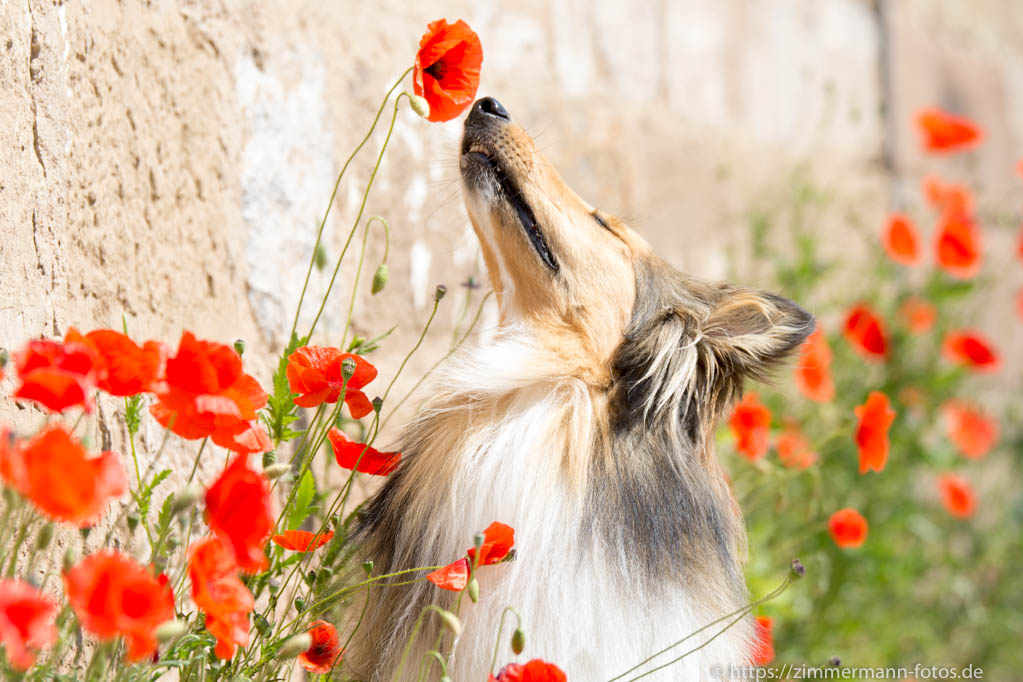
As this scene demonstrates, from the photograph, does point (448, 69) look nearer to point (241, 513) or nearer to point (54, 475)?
point (241, 513)

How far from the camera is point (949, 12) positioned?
6.27m

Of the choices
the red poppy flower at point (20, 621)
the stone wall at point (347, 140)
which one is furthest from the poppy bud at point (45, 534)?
the stone wall at point (347, 140)

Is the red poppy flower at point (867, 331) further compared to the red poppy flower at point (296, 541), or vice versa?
the red poppy flower at point (867, 331)

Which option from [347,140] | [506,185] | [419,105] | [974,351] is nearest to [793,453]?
[974,351]

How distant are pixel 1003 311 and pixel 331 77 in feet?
17.5

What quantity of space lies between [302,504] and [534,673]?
531mm

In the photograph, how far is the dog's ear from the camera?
219cm

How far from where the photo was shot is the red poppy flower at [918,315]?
14.3 feet

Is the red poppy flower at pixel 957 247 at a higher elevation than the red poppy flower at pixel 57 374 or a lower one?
higher

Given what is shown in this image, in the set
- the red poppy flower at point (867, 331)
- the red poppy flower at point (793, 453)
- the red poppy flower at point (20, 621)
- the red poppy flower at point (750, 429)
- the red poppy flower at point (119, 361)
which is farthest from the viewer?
the red poppy flower at point (867, 331)

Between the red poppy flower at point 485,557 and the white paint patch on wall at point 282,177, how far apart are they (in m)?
1.03

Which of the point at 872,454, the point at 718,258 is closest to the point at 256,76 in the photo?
the point at 872,454

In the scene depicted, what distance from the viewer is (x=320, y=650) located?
68.6 inches

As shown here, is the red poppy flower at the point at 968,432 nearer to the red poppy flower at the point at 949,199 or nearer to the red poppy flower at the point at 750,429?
the red poppy flower at the point at 949,199
